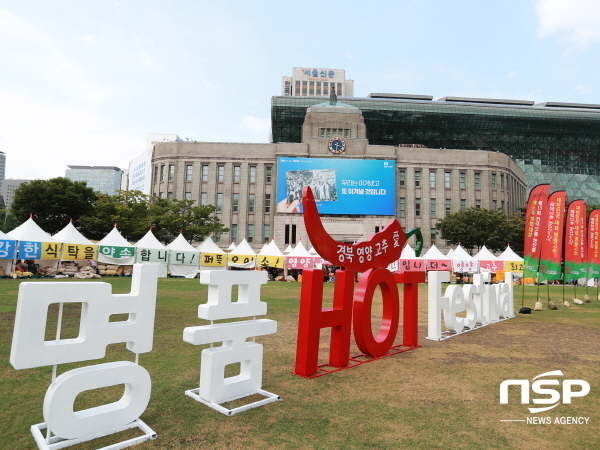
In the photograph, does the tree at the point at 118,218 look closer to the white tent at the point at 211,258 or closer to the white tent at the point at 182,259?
the white tent at the point at 182,259

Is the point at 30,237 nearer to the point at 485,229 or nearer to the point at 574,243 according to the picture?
the point at 574,243

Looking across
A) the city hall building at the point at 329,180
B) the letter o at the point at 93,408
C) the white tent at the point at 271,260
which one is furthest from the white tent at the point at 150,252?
the letter o at the point at 93,408

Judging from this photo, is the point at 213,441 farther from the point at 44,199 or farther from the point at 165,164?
the point at 165,164

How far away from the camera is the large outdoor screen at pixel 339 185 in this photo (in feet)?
160

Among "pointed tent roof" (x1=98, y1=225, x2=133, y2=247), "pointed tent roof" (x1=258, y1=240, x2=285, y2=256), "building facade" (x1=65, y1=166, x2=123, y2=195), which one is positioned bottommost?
"pointed tent roof" (x1=258, y1=240, x2=285, y2=256)

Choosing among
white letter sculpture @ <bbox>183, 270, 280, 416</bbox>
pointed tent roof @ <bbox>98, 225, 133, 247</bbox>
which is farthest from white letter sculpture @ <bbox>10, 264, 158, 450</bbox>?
pointed tent roof @ <bbox>98, 225, 133, 247</bbox>

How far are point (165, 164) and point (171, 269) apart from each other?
28.3m

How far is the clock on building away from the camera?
51.5 metres

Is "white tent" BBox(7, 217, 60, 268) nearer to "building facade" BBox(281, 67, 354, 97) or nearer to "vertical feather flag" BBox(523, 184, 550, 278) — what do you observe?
"vertical feather flag" BBox(523, 184, 550, 278)

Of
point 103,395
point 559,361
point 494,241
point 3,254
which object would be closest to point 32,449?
point 103,395

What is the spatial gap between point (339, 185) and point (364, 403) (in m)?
44.7

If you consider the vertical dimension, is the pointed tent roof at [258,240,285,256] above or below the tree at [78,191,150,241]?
below

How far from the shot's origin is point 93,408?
3.89 metres

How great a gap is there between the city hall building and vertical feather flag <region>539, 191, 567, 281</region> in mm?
33142
